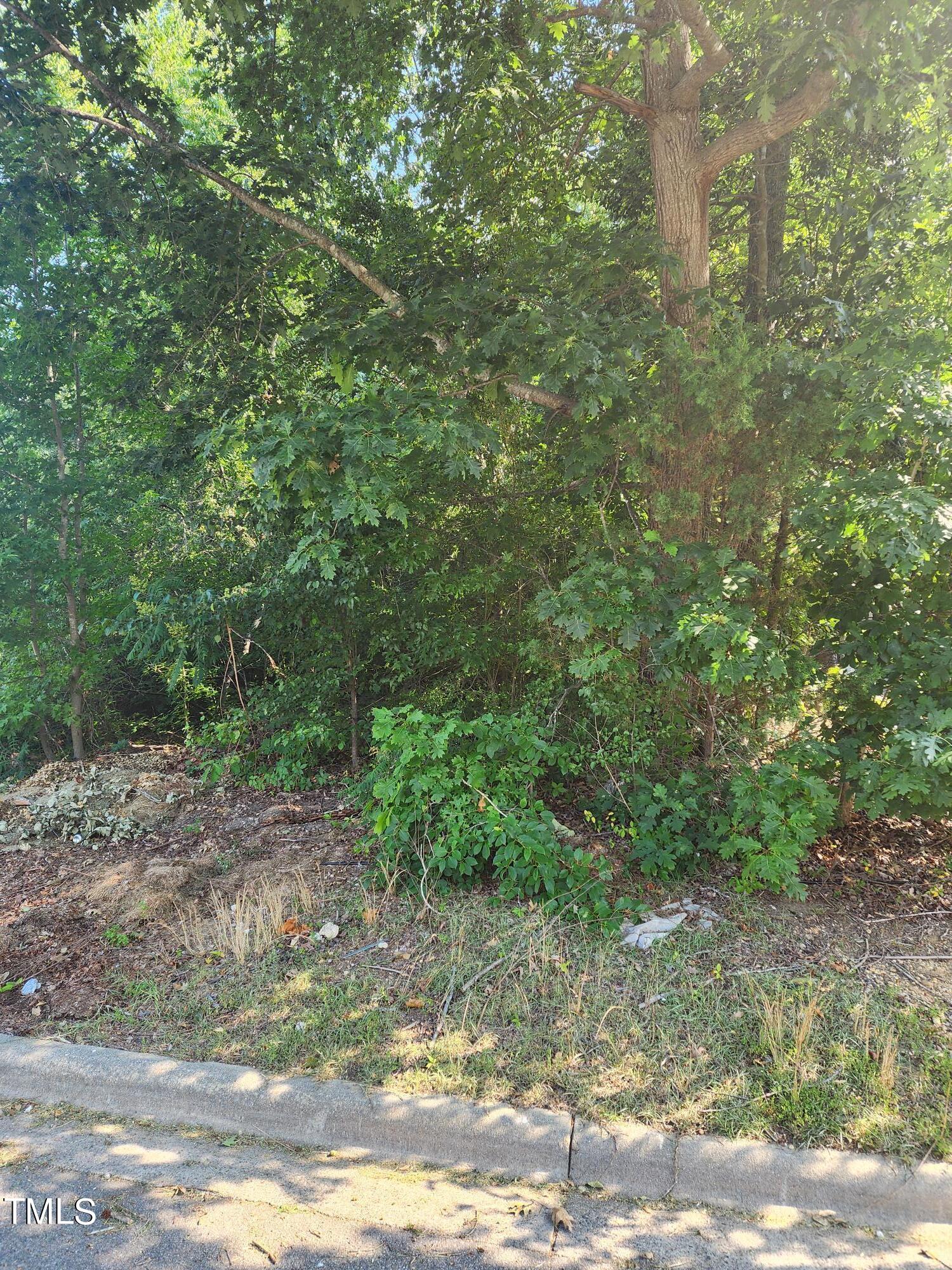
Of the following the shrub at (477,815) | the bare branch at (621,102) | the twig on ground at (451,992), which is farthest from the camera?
the bare branch at (621,102)

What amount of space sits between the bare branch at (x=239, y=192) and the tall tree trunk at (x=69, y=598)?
2.46 m

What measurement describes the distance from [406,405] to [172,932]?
2.89 m

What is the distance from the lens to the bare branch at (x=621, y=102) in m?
4.79

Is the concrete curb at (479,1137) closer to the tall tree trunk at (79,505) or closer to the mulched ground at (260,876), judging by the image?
the mulched ground at (260,876)

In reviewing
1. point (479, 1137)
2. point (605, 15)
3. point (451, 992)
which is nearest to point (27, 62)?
point (605, 15)

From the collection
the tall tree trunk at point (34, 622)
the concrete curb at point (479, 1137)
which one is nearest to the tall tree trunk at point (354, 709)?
the tall tree trunk at point (34, 622)

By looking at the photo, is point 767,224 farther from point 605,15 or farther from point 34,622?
point 34,622

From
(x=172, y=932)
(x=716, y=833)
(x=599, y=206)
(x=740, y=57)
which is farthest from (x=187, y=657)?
(x=740, y=57)

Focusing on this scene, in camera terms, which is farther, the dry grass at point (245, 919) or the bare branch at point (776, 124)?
the bare branch at point (776, 124)

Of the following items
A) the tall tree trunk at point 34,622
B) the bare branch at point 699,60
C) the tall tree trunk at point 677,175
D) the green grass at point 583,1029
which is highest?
the bare branch at point 699,60

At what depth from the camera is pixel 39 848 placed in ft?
18.5

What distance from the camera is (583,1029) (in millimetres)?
3070

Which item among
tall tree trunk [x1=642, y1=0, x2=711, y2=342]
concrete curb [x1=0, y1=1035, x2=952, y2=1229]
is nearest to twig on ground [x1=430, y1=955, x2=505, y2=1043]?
concrete curb [x1=0, y1=1035, x2=952, y2=1229]

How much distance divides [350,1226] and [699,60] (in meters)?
5.85
